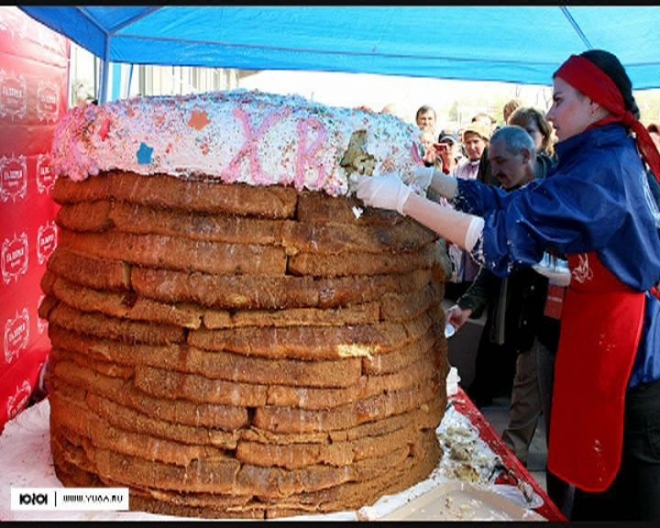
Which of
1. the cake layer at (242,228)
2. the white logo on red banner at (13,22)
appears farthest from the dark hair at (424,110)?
the cake layer at (242,228)

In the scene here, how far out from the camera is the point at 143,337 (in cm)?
262

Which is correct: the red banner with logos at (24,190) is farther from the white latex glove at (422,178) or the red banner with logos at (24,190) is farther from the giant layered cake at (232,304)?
the white latex glove at (422,178)

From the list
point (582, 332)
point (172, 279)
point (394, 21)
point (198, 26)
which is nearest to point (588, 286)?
point (582, 332)

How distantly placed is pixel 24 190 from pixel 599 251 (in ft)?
9.89

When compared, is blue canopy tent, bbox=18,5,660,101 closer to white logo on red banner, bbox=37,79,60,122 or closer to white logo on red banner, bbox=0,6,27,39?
white logo on red banner, bbox=0,6,27,39

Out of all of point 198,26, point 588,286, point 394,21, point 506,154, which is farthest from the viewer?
point 198,26

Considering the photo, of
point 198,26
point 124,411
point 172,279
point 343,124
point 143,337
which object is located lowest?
point 124,411

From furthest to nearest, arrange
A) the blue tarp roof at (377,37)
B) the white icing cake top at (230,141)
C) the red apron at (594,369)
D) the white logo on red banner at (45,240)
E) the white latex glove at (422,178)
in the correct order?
the blue tarp roof at (377,37), the white logo on red banner at (45,240), the white latex glove at (422,178), the red apron at (594,369), the white icing cake top at (230,141)

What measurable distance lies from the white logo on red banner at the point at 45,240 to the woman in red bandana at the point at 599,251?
2.49 m

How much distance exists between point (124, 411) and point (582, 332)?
176 centimetres

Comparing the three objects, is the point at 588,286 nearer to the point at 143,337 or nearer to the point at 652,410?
the point at 652,410

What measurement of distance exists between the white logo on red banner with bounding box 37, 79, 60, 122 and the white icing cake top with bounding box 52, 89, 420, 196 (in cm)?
165

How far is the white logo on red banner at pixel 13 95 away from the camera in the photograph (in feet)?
11.6

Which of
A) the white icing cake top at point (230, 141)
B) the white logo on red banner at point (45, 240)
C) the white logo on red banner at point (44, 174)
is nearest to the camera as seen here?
the white icing cake top at point (230, 141)
